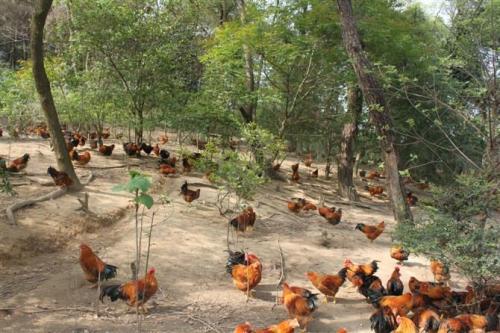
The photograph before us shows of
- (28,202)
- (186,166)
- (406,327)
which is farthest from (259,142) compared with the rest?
(406,327)

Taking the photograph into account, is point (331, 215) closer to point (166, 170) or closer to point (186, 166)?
point (166, 170)

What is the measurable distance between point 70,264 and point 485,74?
273 inches

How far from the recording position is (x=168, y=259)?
747cm

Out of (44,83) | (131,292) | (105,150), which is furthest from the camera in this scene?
(105,150)

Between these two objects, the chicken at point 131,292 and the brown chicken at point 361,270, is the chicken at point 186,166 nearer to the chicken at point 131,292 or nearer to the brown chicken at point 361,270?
the brown chicken at point 361,270

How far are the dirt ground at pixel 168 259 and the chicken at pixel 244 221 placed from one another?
0.71 ft

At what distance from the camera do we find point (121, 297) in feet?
18.4

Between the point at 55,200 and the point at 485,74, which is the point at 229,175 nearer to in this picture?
the point at 55,200

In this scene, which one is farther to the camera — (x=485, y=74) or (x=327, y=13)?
(x=327, y=13)

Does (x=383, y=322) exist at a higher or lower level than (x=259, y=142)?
lower

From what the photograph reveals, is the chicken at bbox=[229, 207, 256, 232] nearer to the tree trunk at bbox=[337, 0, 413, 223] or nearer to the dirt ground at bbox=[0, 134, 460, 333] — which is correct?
the dirt ground at bbox=[0, 134, 460, 333]

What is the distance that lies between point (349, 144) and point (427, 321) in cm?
1050

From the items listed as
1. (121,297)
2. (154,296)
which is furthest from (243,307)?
(121,297)

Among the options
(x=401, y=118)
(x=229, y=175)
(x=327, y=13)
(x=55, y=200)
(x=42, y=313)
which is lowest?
(x=42, y=313)
